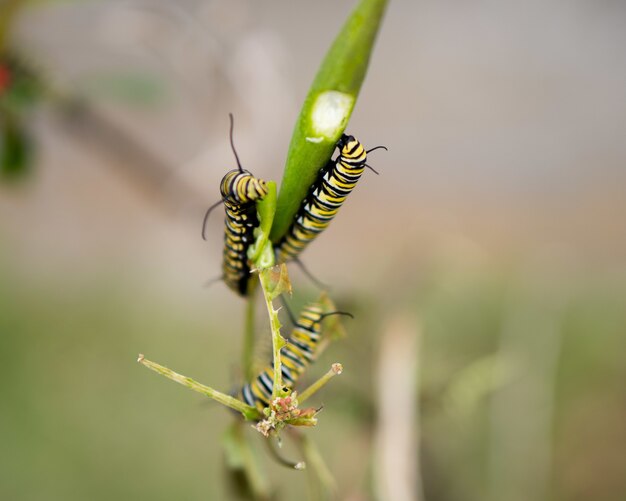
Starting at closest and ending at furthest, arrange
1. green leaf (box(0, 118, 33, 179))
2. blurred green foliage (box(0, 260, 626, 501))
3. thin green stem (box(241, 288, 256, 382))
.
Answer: thin green stem (box(241, 288, 256, 382)), green leaf (box(0, 118, 33, 179)), blurred green foliage (box(0, 260, 626, 501))

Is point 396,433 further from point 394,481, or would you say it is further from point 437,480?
point 437,480

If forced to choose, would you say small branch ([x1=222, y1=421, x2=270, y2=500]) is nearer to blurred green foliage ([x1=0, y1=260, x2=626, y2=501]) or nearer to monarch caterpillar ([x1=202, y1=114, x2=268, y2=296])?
monarch caterpillar ([x1=202, y1=114, x2=268, y2=296])

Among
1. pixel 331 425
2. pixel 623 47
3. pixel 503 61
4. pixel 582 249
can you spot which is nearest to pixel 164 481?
pixel 331 425

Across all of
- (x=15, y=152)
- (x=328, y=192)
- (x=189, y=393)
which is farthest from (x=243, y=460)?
(x=189, y=393)

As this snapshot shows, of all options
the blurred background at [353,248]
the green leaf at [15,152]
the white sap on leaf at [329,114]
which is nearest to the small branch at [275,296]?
the white sap on leaf at [329,114]

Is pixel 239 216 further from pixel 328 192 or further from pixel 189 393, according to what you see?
pixel 189 393

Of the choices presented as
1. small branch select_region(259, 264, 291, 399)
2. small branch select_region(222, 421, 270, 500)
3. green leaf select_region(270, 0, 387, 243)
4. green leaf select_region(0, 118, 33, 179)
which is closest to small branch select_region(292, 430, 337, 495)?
small branch select_region(222, 421, 270, 500)
